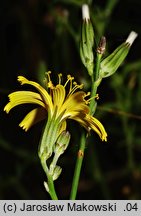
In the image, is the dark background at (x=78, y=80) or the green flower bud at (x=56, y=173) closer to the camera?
the green flower bud at (x=56, y=173)

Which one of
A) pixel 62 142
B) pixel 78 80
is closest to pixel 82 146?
pixel 62 142

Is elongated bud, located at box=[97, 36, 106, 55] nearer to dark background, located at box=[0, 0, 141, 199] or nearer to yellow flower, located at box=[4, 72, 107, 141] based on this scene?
yellow flower, located at box=[4, 72, 107, 141]

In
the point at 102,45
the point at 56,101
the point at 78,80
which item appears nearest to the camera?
the point at 102,45

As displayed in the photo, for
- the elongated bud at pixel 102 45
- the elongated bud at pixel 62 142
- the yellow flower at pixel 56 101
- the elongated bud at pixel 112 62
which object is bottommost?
the elongated bud at pixel 62 142

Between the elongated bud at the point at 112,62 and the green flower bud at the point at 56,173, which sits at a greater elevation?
the elongated bud at the point at 112,62

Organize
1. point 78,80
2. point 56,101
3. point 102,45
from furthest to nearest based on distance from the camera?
point 78,80, point 56,101, point 102,45

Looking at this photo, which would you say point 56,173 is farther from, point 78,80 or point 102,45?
point 78,80

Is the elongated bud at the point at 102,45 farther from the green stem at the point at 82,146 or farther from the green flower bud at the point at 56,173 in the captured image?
the green flower bud at the point at 56,173

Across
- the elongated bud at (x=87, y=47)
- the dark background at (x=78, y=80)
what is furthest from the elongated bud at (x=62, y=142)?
the dark background at (x=78, y=80)
